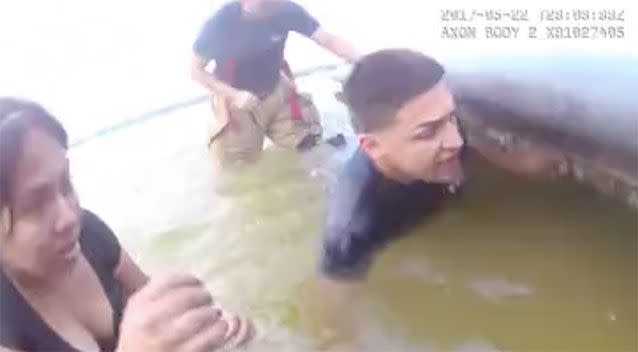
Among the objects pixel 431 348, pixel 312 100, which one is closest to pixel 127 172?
pixel 312 100

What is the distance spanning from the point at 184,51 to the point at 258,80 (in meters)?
0.06

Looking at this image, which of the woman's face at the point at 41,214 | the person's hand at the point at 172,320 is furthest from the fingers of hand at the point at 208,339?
the woman's face at the point at 41,214

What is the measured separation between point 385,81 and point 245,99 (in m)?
0.11

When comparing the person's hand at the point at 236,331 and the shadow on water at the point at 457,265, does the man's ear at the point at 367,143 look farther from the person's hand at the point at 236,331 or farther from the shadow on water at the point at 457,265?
the person's hand at the point at 236,331

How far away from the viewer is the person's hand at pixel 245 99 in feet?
2.69

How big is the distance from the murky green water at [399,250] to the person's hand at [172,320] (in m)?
0.02

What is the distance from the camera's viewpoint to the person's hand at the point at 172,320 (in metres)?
0.77

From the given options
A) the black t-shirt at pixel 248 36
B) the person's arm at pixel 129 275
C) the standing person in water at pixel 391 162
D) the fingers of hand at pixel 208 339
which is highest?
the black t-shirt at pixel 248 36

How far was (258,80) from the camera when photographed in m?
0.82

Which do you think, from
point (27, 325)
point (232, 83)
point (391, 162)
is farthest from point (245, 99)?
point (27, 325)

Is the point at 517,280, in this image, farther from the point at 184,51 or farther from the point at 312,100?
the point at 184,51

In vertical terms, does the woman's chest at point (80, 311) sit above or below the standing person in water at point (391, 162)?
below

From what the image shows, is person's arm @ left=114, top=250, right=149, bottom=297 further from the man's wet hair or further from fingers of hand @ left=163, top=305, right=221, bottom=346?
the man's wet hair

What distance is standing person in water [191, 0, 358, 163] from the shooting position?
0.81 m
